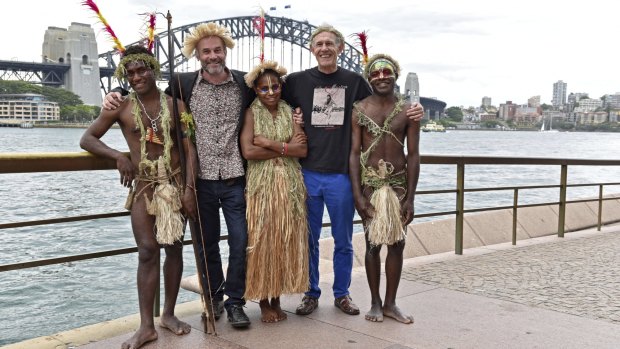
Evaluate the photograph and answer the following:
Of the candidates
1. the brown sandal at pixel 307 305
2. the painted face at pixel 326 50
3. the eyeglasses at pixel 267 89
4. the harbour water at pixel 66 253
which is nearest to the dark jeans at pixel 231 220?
the brown sandal at pixel 307 305

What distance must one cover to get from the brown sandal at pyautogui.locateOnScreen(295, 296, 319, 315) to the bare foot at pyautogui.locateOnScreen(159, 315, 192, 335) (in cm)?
70

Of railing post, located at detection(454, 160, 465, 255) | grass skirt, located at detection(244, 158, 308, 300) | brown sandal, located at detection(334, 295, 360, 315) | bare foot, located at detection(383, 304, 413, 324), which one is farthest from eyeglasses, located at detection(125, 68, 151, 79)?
railing post, located at detection(454, 160, 465, 255)

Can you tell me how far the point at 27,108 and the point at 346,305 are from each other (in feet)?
271

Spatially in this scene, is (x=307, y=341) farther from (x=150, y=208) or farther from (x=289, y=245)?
(x=150, y=208)

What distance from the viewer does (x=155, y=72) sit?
3.21m

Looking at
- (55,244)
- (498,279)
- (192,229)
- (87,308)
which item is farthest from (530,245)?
(55,244)

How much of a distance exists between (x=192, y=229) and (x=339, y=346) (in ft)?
3.35

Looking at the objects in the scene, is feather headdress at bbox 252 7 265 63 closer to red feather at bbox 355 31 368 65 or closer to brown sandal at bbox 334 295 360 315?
red feather at bbox 355 31 368 65

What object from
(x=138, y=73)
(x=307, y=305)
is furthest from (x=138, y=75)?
(x=307, y=305)

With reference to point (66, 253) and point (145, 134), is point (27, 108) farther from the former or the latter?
point (145, 134)

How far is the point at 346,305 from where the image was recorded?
3.72 metres

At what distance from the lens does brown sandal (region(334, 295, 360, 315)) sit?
368 cm

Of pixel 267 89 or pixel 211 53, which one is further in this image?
pixel 267 89

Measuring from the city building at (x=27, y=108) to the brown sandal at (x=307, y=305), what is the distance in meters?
77.1
